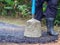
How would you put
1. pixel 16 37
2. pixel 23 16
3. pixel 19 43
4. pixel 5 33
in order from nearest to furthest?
pixel 19 43 < pixel 16 37 < pixel 5 33 < pixel 23 16

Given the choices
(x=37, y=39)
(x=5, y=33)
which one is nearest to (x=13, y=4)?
(x=5, y=33)

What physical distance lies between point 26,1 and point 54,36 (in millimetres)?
3217

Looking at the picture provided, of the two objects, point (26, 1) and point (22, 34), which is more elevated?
point (26, 1)

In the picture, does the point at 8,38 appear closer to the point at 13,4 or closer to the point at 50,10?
the point at 50,10

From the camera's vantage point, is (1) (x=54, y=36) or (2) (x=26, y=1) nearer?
(1) (x=54, y=36)

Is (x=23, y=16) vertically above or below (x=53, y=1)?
below

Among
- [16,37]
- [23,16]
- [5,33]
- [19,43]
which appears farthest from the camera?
[23,16]

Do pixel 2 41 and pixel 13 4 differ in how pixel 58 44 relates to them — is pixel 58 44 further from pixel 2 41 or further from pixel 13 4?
pixel 13 4

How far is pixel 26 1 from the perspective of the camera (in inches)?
289

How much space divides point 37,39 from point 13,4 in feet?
11.1

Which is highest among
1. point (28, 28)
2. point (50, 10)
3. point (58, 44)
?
point (50, 10)

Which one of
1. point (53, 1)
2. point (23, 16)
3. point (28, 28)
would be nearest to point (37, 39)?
point (28, 28)

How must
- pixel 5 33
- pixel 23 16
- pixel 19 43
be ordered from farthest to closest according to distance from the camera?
pixel 23 16 → pixel 5 33 → pixel 19 43

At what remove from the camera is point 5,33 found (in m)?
4.53
